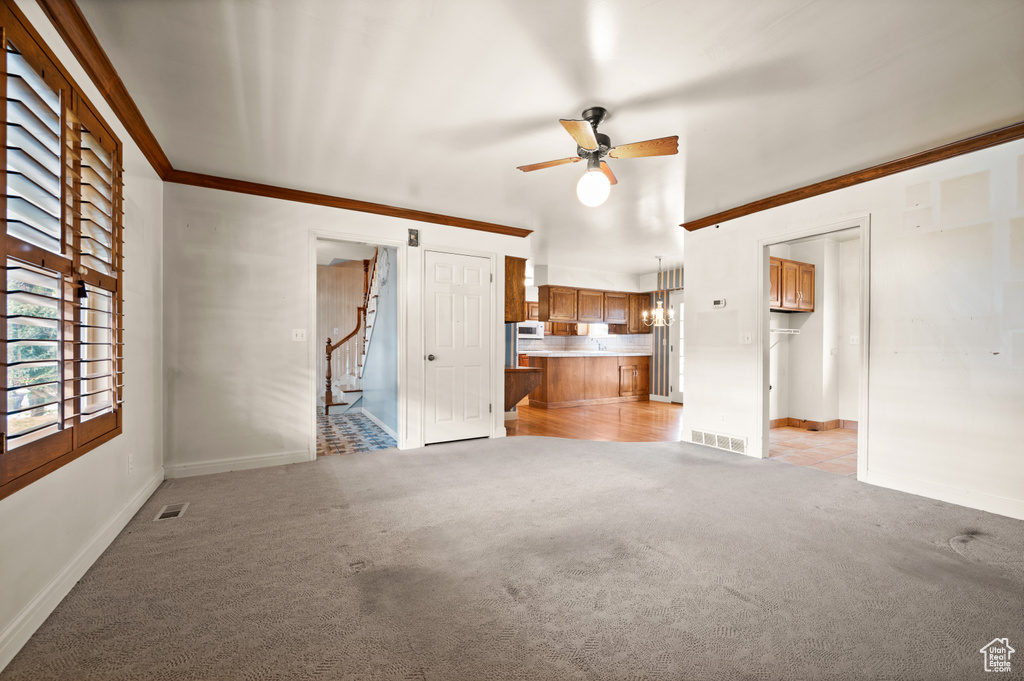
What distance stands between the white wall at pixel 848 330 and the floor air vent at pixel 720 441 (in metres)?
2.39

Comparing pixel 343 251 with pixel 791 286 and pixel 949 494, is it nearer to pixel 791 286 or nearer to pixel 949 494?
pixel 791 286

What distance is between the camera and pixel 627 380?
8609mm

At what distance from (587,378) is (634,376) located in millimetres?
1183

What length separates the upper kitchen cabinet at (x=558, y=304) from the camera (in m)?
8.14

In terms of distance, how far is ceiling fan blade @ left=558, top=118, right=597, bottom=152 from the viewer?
2.37 metres

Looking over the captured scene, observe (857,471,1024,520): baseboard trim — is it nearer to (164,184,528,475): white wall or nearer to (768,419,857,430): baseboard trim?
(768,419,857,430): baseboard trim

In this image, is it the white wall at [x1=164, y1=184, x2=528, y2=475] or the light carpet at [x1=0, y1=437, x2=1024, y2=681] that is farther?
the white wall at [x1=164, y1=184, x2=528, y2=475]

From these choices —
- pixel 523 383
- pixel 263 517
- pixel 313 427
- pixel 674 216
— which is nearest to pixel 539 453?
pixel 523 383

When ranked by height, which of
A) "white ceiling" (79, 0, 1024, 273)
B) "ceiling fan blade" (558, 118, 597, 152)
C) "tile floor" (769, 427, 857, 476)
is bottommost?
"tile floor" (769, 427, 857, 476)

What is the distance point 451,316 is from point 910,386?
12.9 feet

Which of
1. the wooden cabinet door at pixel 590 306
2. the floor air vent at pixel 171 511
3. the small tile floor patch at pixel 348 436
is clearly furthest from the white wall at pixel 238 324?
the wooden cabinet door at pixel 590 306

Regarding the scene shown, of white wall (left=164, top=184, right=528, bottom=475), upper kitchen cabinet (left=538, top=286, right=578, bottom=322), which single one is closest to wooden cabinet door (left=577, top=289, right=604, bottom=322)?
upper kitchen cabinet (left=538, top=286, right=578, bottom=322)

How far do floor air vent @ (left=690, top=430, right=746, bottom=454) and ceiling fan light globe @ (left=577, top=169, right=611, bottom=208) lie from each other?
9.96ft

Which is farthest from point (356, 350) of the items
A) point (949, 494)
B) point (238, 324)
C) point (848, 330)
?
point (949, 494)
